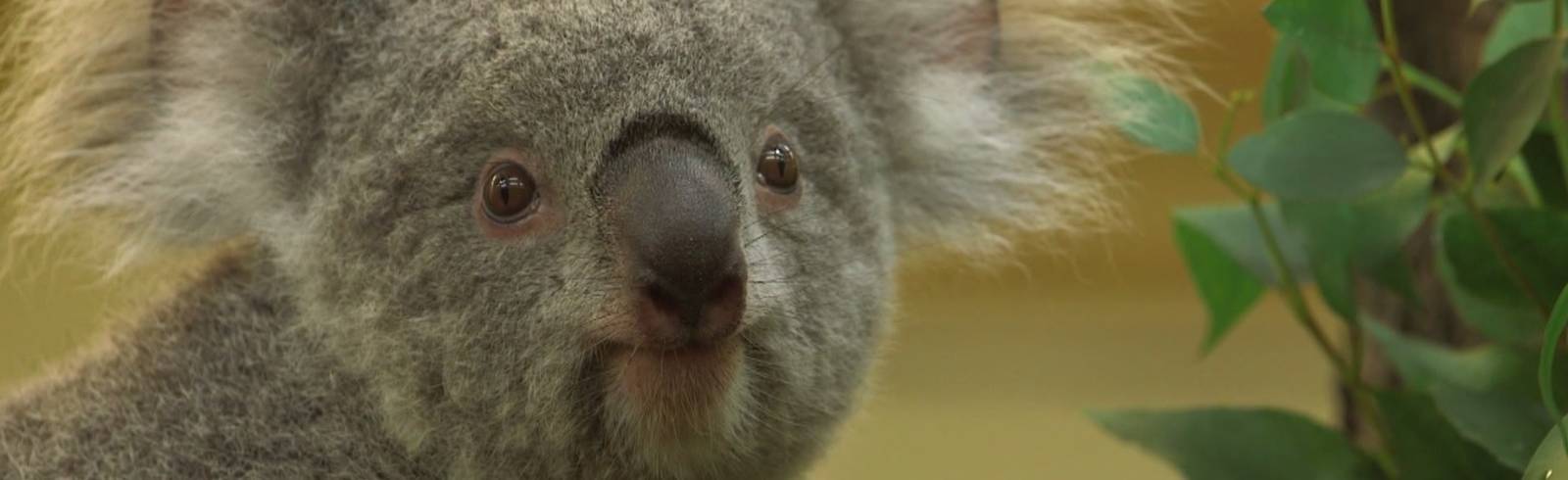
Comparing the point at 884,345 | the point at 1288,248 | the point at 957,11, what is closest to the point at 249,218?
the point at 884,345

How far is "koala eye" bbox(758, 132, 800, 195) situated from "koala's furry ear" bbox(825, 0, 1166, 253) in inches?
11.3

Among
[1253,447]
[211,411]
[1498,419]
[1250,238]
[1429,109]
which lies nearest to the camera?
[1498,419]

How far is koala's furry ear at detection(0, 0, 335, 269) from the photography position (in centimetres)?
201

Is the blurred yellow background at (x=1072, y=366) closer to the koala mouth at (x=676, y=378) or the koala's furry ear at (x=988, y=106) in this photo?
the koala's furry ear at (x=988, y=106)

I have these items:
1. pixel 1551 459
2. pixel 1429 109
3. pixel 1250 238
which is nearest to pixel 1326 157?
pixel 1250 238

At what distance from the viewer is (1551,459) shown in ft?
4.55

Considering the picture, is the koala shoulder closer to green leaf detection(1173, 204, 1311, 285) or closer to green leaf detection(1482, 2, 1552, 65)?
green leaf detection(1173, 204, 1311, 285)

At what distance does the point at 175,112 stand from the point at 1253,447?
1.30 m

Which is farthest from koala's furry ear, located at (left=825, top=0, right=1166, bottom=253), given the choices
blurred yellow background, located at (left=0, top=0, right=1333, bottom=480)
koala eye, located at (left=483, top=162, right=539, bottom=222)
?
blurred yellow background, located at (left=0, top=0, right=1333, bottom=480)

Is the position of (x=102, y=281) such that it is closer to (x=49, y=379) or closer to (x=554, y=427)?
(x=49, y=379)

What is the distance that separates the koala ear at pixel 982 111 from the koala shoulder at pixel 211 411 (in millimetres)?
704

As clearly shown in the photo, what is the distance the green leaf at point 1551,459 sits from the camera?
1.37 m

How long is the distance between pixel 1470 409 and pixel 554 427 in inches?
37.4

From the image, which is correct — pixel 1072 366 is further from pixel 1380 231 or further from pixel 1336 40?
pixel 1336 40
